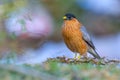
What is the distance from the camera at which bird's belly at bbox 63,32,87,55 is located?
9.14 meters

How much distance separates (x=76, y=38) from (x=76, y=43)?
91 millimetres

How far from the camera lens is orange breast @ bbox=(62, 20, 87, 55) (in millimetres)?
9164

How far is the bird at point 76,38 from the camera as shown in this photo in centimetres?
918

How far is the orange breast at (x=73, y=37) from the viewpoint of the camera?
9164 millimetres

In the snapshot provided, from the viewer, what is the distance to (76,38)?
932 cm

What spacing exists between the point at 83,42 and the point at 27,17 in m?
1.22

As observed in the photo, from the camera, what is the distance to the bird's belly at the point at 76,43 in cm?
914

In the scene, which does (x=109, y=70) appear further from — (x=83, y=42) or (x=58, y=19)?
(x=58, y=19)

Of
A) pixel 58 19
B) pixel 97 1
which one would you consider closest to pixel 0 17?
pixel 58 19

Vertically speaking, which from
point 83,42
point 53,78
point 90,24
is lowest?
point 53,78

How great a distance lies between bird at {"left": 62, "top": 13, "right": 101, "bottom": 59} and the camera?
30.1 ft

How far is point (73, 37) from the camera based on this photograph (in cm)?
928

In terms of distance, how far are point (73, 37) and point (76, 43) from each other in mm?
92

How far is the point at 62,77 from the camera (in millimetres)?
4961
